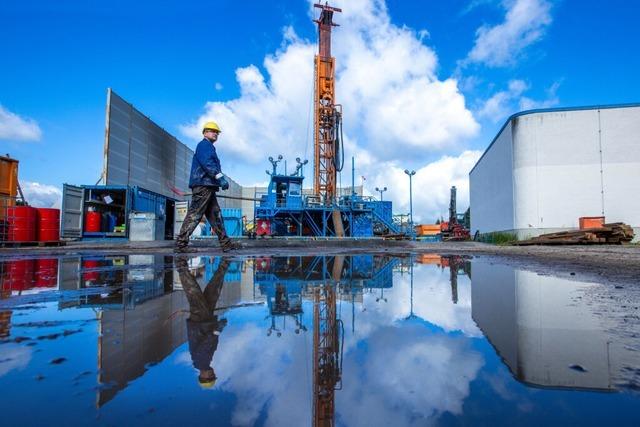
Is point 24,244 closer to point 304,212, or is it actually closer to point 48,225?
point 48,225

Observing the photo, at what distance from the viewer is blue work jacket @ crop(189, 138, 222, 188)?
6578 mm

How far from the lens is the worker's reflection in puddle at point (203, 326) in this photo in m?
1.16

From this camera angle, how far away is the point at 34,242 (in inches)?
493

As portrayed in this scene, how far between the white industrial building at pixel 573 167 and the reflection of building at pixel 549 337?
18.0 m

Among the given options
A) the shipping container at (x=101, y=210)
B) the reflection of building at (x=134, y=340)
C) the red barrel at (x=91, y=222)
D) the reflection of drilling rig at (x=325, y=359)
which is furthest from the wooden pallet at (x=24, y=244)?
the reflection of drilling rig at (x=325, y=359)

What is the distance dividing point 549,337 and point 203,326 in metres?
1.51

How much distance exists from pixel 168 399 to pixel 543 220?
20690 millimetres

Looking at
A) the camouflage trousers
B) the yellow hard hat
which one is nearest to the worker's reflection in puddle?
the camouflage trousers

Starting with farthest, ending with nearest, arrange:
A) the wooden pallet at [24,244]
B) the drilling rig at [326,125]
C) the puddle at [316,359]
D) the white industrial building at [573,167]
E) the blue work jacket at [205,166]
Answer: the drilling rig at [326,125] < the white industrial building at [573,167] < the wooden pallet at [24,244] < the blue work jacket at [205,166] < the puddle at [316,359]

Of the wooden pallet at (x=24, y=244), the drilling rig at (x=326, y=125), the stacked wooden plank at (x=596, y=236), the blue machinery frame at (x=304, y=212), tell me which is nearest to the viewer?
the wooden pallet at (x=24, y=244)

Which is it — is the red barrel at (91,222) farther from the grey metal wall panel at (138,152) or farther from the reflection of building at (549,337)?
the reflection of building at (549,337)

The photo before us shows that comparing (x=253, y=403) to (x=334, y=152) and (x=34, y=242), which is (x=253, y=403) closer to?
(x=34, y=242)

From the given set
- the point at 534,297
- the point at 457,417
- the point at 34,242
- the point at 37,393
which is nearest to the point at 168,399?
the point at 37,393

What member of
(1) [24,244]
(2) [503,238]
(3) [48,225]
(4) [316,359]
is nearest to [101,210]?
(3) [48,225]
